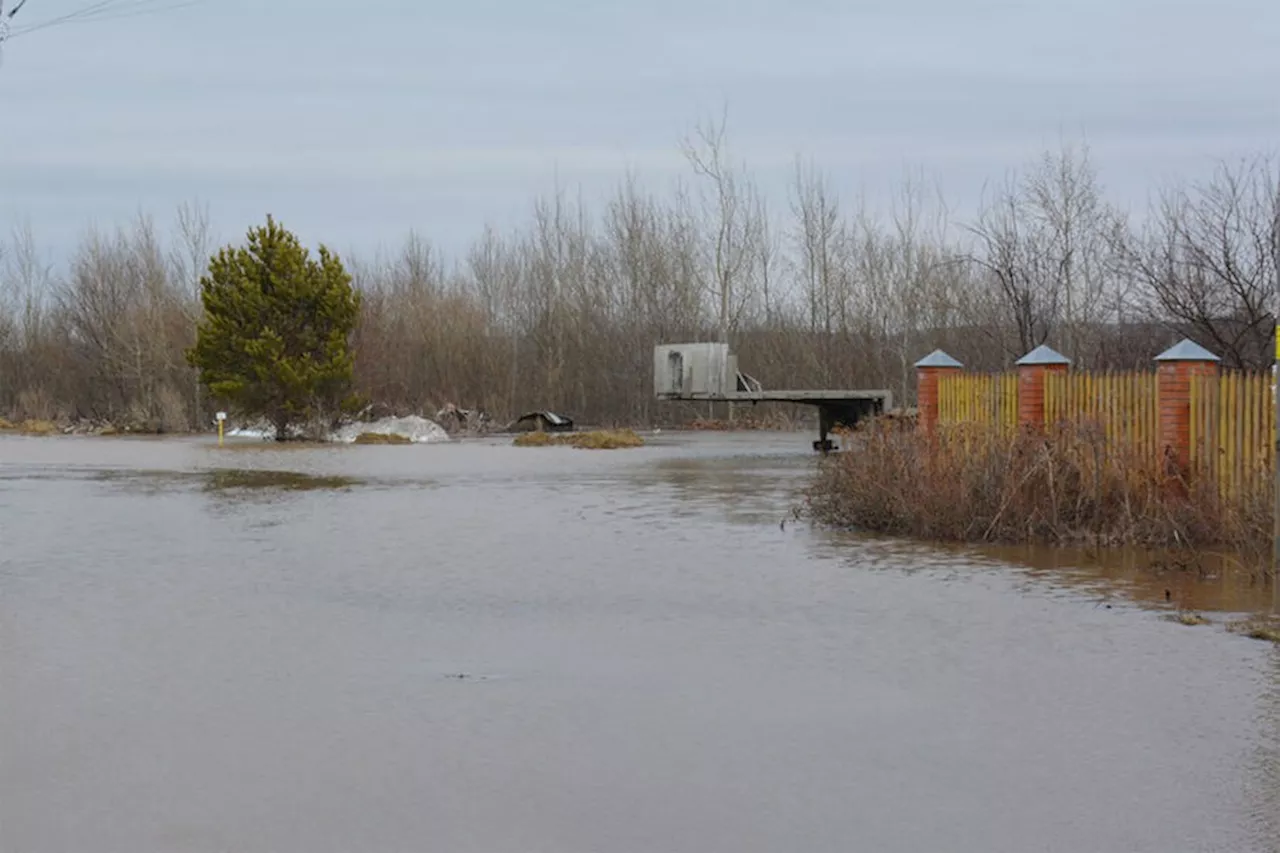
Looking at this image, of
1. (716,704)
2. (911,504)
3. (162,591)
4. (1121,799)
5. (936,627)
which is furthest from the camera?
(911,504)

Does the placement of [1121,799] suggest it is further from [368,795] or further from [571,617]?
[571,617]

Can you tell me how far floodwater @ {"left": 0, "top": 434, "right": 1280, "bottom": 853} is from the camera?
6.03 m

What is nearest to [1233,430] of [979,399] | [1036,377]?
[1036,377]

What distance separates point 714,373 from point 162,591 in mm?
28095

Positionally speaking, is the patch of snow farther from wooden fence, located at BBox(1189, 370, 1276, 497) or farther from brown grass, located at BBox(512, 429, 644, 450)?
wooden fence, located at BBox(1189, 370, 1276, 497)

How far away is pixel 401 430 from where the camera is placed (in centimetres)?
5112

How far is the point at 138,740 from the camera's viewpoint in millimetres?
7402

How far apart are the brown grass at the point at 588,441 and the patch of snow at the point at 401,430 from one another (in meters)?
5.02

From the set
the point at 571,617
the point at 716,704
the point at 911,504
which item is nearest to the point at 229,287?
the point at 911,504

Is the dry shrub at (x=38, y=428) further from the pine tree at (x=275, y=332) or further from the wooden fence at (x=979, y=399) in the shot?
the wooden fence at (x=979, y=399)

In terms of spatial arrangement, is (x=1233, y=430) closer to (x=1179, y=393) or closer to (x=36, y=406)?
(x=1179, y=393)

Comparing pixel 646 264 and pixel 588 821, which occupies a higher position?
pixel 646 264

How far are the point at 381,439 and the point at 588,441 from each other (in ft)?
26.6

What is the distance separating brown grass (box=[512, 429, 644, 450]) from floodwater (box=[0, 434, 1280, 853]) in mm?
24898
